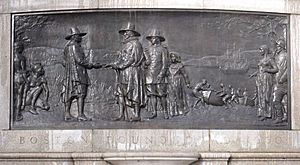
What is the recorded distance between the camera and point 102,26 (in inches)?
A: 575

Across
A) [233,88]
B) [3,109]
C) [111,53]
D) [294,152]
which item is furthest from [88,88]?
[294,152]

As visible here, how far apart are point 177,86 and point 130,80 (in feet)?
2.88

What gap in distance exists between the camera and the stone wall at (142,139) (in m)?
14.1

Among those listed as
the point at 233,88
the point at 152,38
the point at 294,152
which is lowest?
the point at 294,152

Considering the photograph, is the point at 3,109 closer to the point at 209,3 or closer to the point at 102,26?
the point at 102,26

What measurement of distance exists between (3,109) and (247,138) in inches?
181

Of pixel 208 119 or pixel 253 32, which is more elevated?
pixel 253 32

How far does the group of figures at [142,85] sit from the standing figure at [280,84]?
0.09 ft

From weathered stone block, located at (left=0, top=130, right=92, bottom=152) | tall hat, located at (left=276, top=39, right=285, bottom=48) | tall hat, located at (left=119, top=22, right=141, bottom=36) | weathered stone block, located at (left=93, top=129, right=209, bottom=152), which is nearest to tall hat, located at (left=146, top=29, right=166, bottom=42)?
tall hat, located at (left=119, top=22, right=141, bottom=36)

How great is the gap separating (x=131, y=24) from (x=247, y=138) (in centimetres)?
300

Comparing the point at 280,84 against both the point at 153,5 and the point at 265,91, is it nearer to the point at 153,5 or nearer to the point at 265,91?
the point at 265,91

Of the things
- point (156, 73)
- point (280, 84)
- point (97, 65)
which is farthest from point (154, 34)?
point (280, 84)

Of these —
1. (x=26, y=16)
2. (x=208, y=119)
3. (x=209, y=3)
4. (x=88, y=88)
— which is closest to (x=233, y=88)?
(x=208, y=119)

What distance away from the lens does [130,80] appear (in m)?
14.4
